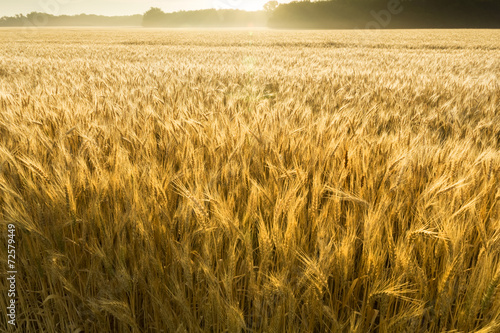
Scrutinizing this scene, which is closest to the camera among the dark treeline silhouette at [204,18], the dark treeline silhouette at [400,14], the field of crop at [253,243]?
the field of crop at [253,243]

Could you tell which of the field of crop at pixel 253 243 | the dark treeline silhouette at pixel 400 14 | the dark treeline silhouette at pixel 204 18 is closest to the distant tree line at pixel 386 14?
the dark treeline silhouette at pixel 400 14

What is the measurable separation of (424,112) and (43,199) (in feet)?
9.14

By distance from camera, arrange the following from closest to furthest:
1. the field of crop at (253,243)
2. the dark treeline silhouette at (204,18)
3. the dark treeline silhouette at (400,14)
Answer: the field of crop at (253,243) < the dark treeline silhouette at (400,14) < the dark treeline silhouette at (204,18)

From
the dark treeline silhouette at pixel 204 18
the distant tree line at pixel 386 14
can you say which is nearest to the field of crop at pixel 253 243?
the distant tree line at pixel 386 14

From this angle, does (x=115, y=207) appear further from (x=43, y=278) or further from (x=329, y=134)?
Result: (x=329, y=134)

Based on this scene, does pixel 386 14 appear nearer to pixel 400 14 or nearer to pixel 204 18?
pixel 400 14

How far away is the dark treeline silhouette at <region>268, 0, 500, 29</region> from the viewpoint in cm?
5884

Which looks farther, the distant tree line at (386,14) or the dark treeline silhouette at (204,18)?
the dark treeline silhouette at (204,18)

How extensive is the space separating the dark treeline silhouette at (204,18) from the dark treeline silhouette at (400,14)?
3291 cm

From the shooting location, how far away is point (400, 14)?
62.6m

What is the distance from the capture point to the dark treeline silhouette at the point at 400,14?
58.8 m

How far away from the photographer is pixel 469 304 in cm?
73

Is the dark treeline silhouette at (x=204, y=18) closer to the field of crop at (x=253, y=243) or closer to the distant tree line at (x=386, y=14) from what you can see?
the distant tree line at (x=386, y=14)

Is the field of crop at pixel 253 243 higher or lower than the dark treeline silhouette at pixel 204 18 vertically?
lower
